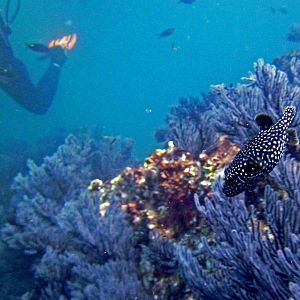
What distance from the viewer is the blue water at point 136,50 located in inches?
2904

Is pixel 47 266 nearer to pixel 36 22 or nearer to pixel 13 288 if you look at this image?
pixel 13 288

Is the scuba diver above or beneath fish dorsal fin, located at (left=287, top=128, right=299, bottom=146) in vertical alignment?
above

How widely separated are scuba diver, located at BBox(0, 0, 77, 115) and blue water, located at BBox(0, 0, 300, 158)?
27548 mm

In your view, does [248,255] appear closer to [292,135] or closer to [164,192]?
[292,135]

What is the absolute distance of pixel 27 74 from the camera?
53.3ft

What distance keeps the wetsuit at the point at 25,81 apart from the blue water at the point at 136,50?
27.5 metres

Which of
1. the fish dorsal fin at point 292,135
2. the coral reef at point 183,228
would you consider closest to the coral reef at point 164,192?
the coral reef at point 183,228

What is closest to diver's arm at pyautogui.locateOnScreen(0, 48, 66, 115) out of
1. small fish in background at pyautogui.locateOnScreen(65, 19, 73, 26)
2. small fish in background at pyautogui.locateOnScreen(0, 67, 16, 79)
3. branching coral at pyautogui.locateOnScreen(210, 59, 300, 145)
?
small fish in background at pyautogui.locateOnScreen(0, 67, 16, 79)

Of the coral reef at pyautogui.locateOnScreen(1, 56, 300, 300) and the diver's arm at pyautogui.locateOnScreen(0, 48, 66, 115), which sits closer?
the coral reef at pyautogui.locateOnScreen(1, 56, 300, 300)

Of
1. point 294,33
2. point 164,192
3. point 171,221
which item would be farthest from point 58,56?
point 171,221

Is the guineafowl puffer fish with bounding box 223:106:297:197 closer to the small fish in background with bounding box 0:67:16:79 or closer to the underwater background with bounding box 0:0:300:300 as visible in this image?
the underwater background with bounding box 0:0:300:300

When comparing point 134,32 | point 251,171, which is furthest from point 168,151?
point 134,32

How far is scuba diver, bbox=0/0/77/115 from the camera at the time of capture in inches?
579

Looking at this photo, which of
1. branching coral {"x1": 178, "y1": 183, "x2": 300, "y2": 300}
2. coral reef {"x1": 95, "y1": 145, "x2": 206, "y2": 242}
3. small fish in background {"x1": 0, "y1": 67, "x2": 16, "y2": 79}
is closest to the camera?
branching coral {"x1": 178, "y1": 183, "x2": 300, "y2": 300}
